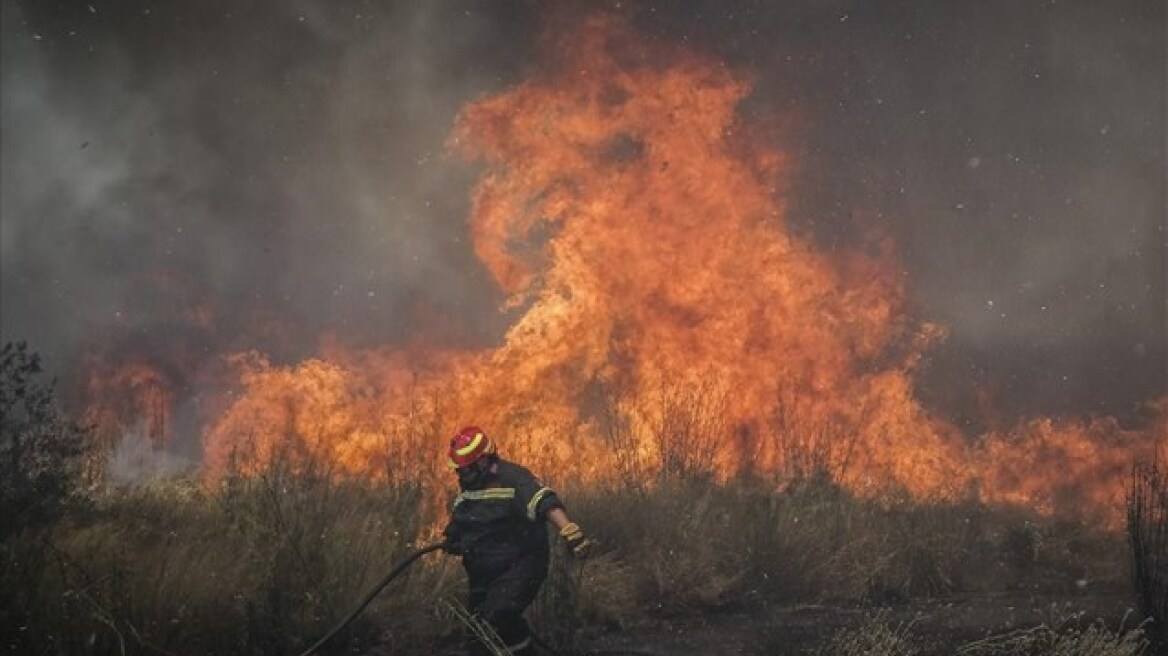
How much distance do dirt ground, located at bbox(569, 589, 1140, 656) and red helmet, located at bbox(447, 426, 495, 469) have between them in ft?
6.87

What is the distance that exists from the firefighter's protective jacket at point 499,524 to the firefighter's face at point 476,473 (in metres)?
0.06

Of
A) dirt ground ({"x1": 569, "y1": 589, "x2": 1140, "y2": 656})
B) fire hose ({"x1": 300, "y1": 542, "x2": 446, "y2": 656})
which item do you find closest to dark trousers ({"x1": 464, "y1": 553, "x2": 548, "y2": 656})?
fire hose ({"x1": 300, "y1": 542, "x2": 446, "y2": 656})

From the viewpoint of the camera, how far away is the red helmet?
5.78m

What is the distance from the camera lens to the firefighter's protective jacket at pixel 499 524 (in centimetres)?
579

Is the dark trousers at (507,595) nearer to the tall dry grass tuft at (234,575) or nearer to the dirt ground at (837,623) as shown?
the tall dry grass tuft at (234,575)

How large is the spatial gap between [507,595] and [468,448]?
1.12 metres

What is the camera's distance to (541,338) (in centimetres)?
1625

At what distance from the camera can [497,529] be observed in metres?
5.86

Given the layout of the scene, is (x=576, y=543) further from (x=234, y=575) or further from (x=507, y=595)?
(x=234, y=575)

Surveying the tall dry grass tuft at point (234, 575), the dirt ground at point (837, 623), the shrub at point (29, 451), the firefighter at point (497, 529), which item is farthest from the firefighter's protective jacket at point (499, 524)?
the shrub at point (29, 451)

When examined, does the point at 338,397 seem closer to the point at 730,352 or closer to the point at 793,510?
the point at 730,352

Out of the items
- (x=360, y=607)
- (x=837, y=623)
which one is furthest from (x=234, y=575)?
(x=837, y=623)

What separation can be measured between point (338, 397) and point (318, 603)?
10.7 m

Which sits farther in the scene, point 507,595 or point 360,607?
point 507,595
